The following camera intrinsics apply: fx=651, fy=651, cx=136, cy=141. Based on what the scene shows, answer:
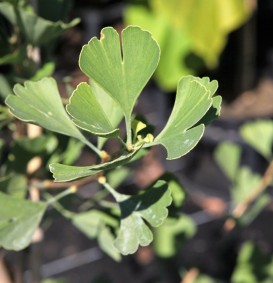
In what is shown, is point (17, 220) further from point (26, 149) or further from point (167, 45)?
point (167, 45)

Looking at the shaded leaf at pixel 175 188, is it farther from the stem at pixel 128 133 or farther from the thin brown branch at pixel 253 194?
the thin brown branch at pixel 253 194

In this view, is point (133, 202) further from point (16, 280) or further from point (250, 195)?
point (250, 195)

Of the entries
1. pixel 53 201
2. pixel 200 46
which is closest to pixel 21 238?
pixel 53 201

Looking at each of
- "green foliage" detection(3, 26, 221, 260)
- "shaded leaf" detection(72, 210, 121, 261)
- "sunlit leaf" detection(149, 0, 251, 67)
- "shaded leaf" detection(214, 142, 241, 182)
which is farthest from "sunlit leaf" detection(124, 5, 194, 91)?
"green foliage" detection(3, 26, 221, 260)

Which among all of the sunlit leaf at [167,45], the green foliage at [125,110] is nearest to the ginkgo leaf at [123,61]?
the green foliage at [125,110]

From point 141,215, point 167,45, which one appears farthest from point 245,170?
point 167,45

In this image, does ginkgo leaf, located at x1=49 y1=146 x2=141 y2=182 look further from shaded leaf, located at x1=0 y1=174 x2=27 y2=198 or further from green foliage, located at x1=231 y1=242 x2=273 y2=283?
green foliage, located at x1=231 y1=242 x2=273 y2=283
